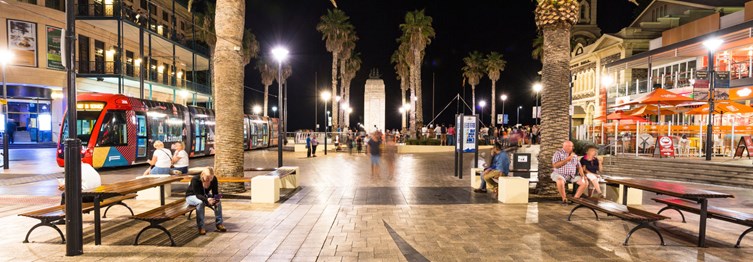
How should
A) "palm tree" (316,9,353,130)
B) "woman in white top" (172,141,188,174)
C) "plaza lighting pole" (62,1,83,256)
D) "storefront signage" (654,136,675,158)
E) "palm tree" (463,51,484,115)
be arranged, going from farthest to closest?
"palm tree" (463,51,484,115) < "palm tree" (316,9,353,130) < "storefront signage" (654,136,675,158) < "woman in white top" (172,141,188,174) < "plaza lighting pole" (62,1,83,256)

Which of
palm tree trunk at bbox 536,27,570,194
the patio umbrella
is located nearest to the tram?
palm tree trunk at bbox 536,27,570,194

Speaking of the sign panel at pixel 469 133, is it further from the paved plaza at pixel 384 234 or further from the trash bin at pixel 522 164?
the paved plaza at pixel 384 234

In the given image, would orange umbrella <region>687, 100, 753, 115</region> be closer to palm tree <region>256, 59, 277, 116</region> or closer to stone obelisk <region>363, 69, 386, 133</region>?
stone obelisk <region>363, 69, 386, 133</region>

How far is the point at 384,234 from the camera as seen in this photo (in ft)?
23.0

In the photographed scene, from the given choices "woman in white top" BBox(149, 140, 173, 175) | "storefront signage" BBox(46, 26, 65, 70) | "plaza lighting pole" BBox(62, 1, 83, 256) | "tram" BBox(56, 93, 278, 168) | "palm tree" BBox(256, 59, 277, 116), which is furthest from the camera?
"palm tree" BBox(256, 59, 277, 116)

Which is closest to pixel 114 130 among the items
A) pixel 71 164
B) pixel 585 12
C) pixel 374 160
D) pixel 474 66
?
pixel 374 160

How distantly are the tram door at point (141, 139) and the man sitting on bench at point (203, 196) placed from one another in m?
13.1

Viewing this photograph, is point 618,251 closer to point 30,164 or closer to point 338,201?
point 338,201

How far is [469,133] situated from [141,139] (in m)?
13.8

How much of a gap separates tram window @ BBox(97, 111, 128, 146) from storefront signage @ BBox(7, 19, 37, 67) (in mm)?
17869

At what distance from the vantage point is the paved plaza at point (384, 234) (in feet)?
19.1

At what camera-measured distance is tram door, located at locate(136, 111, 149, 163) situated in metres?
18.0

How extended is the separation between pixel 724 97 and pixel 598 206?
14.5 meters

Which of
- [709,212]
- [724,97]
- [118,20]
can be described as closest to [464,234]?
[709,212]
